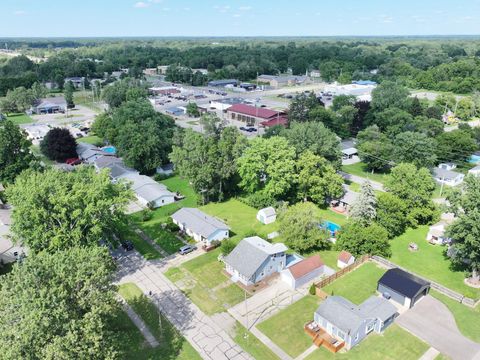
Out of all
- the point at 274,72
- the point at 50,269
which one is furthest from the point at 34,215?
the point at 274,72

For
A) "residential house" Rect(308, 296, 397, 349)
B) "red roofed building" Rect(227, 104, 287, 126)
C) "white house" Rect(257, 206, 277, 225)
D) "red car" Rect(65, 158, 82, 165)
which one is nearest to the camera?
"residential house" Rect(308, 296, 397, 349)

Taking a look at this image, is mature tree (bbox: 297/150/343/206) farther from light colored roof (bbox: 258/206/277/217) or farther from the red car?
the red car

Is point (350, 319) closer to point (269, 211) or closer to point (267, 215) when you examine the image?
point (267, 215)

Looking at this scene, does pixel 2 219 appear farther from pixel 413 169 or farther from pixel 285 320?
pixel 413 169

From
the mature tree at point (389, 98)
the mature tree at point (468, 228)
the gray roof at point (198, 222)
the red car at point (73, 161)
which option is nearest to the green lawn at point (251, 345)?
the gray roof at point (198, 222)

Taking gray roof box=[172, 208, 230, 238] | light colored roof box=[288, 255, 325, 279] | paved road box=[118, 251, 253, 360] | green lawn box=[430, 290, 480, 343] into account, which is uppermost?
gray roof box=[172, 208, 230, 238]

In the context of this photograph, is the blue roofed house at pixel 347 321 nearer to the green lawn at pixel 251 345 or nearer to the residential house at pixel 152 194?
the green lawn at pixel 251 345

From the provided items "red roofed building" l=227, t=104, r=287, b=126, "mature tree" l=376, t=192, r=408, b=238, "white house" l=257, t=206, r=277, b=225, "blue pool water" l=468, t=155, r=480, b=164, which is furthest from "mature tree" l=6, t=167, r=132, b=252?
"blue pool water" l=468, t=155, r=480, b=164
